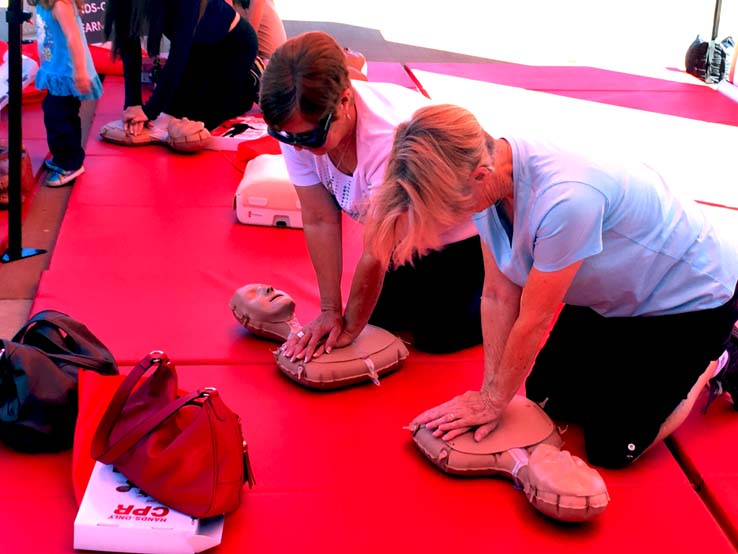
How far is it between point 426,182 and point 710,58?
5.28 meters

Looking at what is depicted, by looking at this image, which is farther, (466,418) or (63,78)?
(63,78)

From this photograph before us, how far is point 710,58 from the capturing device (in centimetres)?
Result: 649

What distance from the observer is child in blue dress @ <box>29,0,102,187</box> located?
4121 millimetres

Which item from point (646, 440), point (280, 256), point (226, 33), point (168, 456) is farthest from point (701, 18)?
point (168, 456)

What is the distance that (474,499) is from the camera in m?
2.40

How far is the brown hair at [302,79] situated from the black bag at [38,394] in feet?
2.82

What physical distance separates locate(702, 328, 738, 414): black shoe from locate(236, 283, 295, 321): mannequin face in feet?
4.38

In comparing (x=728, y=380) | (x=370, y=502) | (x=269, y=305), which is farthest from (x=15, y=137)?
(x=728, y=380)

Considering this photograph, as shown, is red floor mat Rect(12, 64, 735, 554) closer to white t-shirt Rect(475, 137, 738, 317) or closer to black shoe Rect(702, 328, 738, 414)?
black shoe Rect(702, 328, 738, 414)

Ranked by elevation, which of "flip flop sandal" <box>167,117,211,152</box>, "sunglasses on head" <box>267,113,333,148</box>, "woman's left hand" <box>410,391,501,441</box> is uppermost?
"sunglasses on head" <box>267,113,333,148</box>

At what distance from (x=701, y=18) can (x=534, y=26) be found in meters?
1.64

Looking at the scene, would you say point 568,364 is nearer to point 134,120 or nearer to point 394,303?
point 394,303

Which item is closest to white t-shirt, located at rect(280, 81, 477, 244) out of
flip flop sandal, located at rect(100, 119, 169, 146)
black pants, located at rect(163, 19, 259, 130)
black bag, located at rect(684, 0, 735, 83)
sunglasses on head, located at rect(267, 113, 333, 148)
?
sunglasses on head, located at rect(267, 113, 333, 148)

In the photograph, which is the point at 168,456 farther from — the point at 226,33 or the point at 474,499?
the point at 226,33
